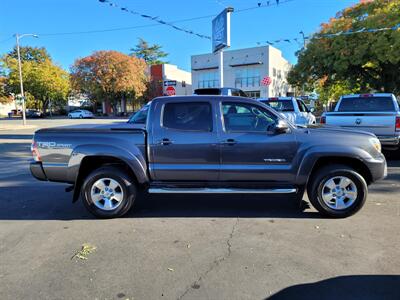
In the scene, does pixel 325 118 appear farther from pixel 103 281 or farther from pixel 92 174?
pixel 103 281

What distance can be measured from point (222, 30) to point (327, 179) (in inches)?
499

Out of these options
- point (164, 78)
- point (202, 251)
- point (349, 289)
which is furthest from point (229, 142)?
point (164, 78)

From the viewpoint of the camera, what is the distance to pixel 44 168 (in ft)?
17.4

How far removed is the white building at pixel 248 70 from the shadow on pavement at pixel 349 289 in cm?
4368

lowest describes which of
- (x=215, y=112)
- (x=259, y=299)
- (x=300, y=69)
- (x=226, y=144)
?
(x=259, y=299)

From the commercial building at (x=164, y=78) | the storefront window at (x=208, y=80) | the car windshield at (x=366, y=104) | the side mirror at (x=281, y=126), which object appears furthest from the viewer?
the commercial building at (x=164, y=78)

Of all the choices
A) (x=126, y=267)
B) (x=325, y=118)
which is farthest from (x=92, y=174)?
(x=325, y=118)

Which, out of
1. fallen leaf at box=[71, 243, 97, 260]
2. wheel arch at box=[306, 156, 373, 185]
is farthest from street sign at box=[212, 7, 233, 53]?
fallen leaf at box=[71, 243, 97, 260]

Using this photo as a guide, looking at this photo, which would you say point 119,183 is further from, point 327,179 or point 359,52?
point 359,52

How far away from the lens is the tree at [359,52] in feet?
76.4

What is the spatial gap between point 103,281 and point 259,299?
5.04 feet

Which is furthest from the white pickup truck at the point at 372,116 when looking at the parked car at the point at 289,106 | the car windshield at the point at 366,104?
the parked car at the point at 289,106

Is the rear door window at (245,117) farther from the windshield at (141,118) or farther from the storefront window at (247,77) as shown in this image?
the storefront window at (247,77)

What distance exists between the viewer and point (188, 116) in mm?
5363
